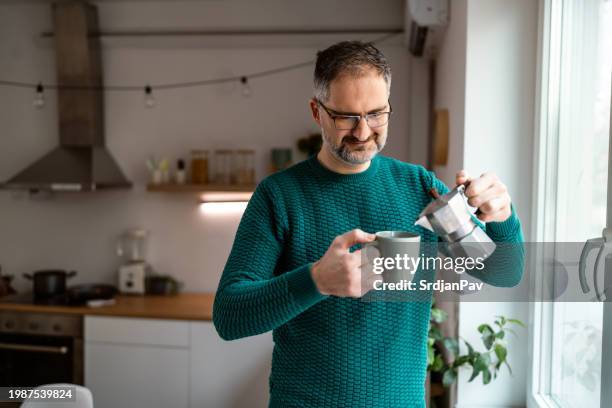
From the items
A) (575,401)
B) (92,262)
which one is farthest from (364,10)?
(575,401)

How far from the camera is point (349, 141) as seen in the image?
1014 millimetres

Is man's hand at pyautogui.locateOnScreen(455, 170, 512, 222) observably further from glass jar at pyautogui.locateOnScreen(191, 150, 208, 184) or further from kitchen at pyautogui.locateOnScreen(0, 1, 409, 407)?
glass jar at pyautogui.locateOnScreen(191, 150, 208, 184)

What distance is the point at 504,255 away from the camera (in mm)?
1060

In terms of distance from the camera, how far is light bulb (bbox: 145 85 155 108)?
354 centimetres

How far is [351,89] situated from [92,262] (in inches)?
125

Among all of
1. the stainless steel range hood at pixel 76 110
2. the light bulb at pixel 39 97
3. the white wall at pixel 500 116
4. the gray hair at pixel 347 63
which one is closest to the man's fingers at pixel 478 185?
the gray hair at pixel 347 63

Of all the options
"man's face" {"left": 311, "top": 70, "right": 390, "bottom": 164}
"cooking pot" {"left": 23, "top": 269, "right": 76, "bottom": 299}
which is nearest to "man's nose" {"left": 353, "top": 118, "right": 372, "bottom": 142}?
"man's face" {"left": 311, "top": 70, "right": 390, "bottom": 164}

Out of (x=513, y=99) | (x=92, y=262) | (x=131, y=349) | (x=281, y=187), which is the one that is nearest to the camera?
(x=281, y=187)

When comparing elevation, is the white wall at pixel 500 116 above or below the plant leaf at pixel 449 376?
above

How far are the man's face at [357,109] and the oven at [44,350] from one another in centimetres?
260

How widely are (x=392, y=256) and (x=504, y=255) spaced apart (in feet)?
1.04

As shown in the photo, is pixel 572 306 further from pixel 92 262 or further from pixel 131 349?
pixel 92 262

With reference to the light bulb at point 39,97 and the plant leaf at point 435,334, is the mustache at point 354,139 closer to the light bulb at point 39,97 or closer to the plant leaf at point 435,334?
the plant leaf at point 435,334

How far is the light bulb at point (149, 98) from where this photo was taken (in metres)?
3.54
